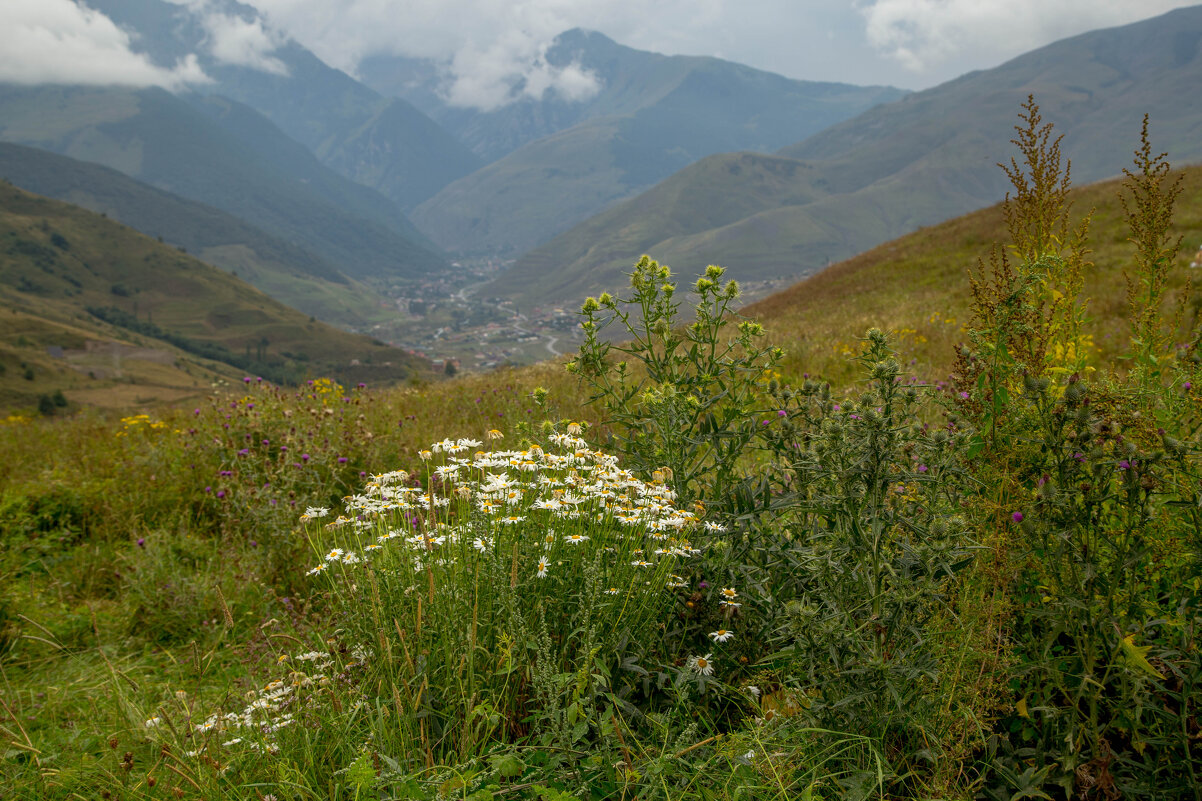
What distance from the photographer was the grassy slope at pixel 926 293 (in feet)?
34.3

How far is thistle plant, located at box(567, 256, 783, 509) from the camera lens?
3375mm

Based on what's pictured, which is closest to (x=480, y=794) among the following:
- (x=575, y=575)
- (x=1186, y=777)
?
(x=575, y=575)

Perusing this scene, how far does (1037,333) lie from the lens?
3.06 m

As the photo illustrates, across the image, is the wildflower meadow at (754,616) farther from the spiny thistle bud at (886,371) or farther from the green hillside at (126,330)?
the green hillside at (126,330)

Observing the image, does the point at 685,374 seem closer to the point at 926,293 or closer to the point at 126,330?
the point at 926,293

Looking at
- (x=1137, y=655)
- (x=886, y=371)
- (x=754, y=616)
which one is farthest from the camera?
(x=754, y=616)

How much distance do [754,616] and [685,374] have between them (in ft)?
4.48

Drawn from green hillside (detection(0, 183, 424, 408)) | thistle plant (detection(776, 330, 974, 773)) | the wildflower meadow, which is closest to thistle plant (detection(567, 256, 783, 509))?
the wildflower meadow

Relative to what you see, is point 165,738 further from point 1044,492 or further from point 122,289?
point 122,289

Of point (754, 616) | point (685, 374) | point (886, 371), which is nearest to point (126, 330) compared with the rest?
point (685, 374)

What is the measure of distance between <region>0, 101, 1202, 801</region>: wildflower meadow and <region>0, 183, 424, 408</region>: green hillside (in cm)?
9753

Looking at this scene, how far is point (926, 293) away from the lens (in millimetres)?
17703

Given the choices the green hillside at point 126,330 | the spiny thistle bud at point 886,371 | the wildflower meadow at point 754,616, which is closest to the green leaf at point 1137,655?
the wildflower meadow at point 754,616

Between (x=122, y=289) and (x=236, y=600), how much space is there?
230 meters
